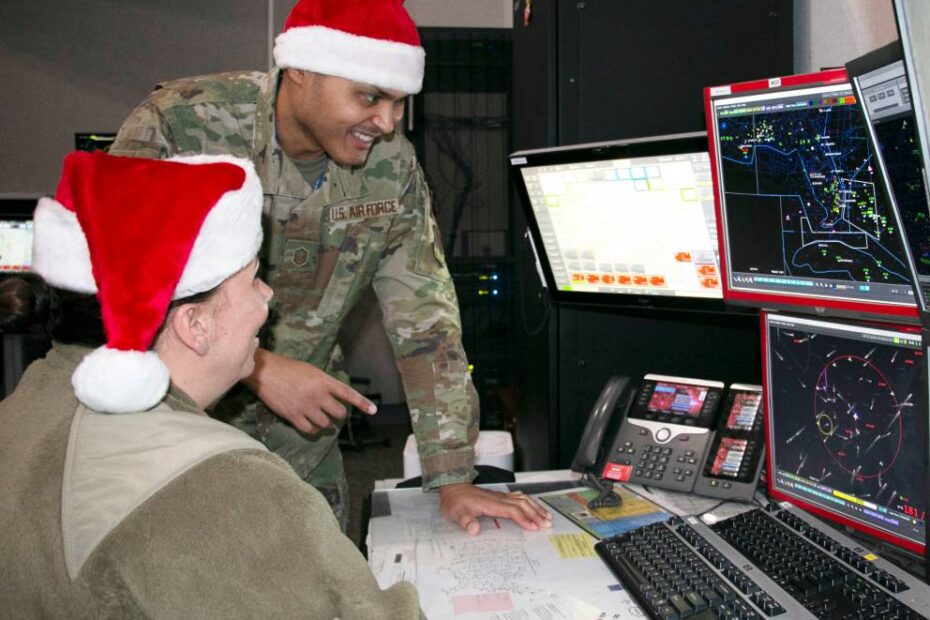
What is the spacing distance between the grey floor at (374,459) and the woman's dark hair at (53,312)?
2.39 m

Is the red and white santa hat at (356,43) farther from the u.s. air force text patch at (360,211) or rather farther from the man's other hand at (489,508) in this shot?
the man's other hand at (489,508)

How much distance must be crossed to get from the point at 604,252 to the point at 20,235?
298 cm

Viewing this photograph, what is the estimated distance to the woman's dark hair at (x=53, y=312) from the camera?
75 centimetres

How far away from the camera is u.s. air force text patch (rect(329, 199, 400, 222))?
1513 millimetres

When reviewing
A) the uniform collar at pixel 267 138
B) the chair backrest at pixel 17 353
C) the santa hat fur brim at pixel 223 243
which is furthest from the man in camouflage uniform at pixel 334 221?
the chair backrest at pixel 17 353

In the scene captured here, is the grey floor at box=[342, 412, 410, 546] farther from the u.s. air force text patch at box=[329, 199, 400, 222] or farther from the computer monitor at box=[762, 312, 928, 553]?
the computer monitor at box=[762, 312, 928, 553]

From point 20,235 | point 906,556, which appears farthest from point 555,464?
point 20,235

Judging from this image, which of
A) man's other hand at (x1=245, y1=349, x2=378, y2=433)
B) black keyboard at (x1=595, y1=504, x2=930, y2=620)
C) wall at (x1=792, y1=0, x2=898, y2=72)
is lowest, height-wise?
black keyboard at (x1=595, y1=504, x2=930, y2=620)

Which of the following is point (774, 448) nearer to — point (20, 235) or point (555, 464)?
point (555, 464)

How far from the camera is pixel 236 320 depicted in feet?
2.79

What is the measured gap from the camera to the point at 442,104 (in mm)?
2656

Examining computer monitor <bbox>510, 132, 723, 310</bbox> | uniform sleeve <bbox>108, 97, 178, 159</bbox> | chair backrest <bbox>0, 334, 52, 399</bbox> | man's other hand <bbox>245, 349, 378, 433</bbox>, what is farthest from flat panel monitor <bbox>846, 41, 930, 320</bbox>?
chair backrest <bbox>0, 334, 52, 399</bbox>

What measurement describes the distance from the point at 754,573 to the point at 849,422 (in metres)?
0.29

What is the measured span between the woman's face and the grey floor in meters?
2.30
